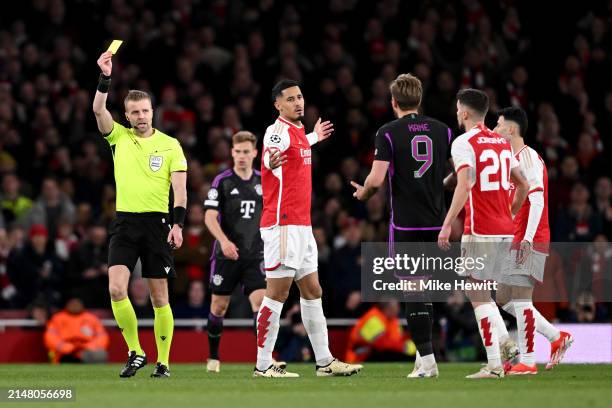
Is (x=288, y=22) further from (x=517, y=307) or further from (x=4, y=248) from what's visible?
(x=517, y=307)

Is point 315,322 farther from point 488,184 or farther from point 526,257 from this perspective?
point 526,257

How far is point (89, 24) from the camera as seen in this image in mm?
21078

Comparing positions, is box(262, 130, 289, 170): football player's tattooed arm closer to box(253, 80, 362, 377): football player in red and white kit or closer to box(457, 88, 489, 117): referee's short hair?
box(253, 80, 362, 377): football player in red and white kit

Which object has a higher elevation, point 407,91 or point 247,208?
A: point 407,91

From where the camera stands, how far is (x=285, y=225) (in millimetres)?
10711

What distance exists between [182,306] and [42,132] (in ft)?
12.2

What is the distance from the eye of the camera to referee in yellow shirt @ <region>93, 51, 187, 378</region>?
11195 millimetres

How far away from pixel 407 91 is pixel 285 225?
4.92 ft

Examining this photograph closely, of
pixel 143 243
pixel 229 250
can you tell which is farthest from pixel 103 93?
pixel 229 250

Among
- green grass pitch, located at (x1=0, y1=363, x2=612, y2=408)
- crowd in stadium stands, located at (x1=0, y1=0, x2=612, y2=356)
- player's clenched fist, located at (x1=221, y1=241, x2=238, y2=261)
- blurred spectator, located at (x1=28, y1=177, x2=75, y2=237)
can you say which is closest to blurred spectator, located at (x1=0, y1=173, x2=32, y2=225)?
crowd in stadium stands, located at (x1=0, y1=0, x2=612, y2=356)

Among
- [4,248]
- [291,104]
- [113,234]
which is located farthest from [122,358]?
[291,104]

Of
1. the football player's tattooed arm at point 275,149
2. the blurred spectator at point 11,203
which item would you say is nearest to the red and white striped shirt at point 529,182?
the football player's tattooed arm at point 275,149

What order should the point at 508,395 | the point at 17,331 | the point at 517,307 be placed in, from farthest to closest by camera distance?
1. the point at 17,331
2. the point at 517,307
3. the point at 508,395

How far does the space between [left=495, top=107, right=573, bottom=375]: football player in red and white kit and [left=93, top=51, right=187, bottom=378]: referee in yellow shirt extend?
9.69 feet
